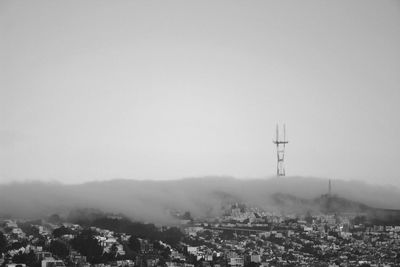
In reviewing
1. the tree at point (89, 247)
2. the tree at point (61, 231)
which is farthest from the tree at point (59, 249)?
the tree at point (61, 231)

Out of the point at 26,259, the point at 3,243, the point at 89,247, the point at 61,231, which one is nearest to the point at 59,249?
the point at 89,247

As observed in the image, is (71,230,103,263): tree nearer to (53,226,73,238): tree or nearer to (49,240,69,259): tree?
(49,240,69,259): tree

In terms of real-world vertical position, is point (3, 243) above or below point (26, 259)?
above

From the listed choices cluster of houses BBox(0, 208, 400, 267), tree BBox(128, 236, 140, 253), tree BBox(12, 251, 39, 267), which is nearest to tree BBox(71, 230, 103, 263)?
cluster of houses BBox(0, 208, 400, 267)

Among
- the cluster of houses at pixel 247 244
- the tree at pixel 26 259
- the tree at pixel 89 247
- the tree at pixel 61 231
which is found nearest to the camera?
the tree at pixel 26 259

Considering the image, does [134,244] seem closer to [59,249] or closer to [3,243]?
[59,249]

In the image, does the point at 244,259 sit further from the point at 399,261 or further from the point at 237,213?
the point at 237,213

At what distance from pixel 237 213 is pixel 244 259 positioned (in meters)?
22.1

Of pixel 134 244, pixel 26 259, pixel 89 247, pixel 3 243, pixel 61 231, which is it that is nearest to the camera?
pixel 26 259

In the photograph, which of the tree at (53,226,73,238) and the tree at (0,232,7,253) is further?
the tree at (53,226,73,238)

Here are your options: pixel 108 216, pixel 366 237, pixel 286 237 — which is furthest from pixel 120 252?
pixel 366 237

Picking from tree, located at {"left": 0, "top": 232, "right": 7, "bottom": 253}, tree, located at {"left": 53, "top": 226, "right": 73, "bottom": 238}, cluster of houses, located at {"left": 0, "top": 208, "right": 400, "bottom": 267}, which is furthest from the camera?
tree, located at {"left": 53, "top": 226, "right": 73, "bottom": 238}

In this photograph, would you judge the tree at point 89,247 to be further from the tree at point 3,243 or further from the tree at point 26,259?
the tree at point 3,243

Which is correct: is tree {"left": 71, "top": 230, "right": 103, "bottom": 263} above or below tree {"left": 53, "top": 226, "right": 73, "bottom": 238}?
below
